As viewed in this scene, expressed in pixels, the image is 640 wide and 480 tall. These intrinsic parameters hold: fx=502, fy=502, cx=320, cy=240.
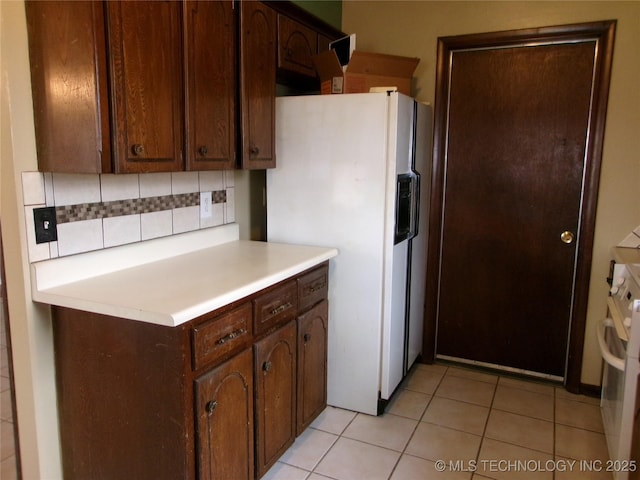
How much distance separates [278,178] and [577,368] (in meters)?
2.05

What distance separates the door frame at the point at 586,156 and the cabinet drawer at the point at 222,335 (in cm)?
171

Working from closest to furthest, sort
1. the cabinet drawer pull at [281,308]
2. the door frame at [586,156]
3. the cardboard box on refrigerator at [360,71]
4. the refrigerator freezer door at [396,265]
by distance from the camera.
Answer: the cabinet drawer pull at [281,308]
the refrigerator freezer door at [396,265]
the cardboard box on refrigerator at [360,71]
the door frame at [586,156]

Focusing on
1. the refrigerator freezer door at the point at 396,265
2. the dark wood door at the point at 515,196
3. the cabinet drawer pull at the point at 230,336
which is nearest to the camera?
the cabinet drawer pull at the point at 230,336

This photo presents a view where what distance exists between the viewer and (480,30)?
A: 115 inches

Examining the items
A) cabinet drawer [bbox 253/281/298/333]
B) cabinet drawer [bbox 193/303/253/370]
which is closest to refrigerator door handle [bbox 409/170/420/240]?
cabinet drawer [bbox 253/281/298/333]

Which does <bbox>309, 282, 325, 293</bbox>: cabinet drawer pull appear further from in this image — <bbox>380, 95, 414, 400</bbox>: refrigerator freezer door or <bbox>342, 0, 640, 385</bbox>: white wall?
<bbox>342, 0, 640, 385</bbox>: white wall

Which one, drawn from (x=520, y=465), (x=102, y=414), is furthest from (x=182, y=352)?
(x=520, y=465)

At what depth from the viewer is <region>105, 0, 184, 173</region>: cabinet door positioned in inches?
61.2

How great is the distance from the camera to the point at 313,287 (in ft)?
7.64

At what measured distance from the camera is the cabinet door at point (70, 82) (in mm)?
1489

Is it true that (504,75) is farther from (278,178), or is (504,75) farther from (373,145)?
(278,178)

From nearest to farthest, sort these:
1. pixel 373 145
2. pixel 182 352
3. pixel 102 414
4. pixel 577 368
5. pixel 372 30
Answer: pixel 182 352 < pixel 102 414 < pixel 373 145 < pixel 577 368 < pixel 372 30

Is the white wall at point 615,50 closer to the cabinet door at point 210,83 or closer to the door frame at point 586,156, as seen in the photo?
the door frame at point 586,156

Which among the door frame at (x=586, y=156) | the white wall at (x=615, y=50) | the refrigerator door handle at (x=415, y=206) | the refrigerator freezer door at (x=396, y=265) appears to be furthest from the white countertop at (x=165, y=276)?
the white wall at (x=615, y=50)
